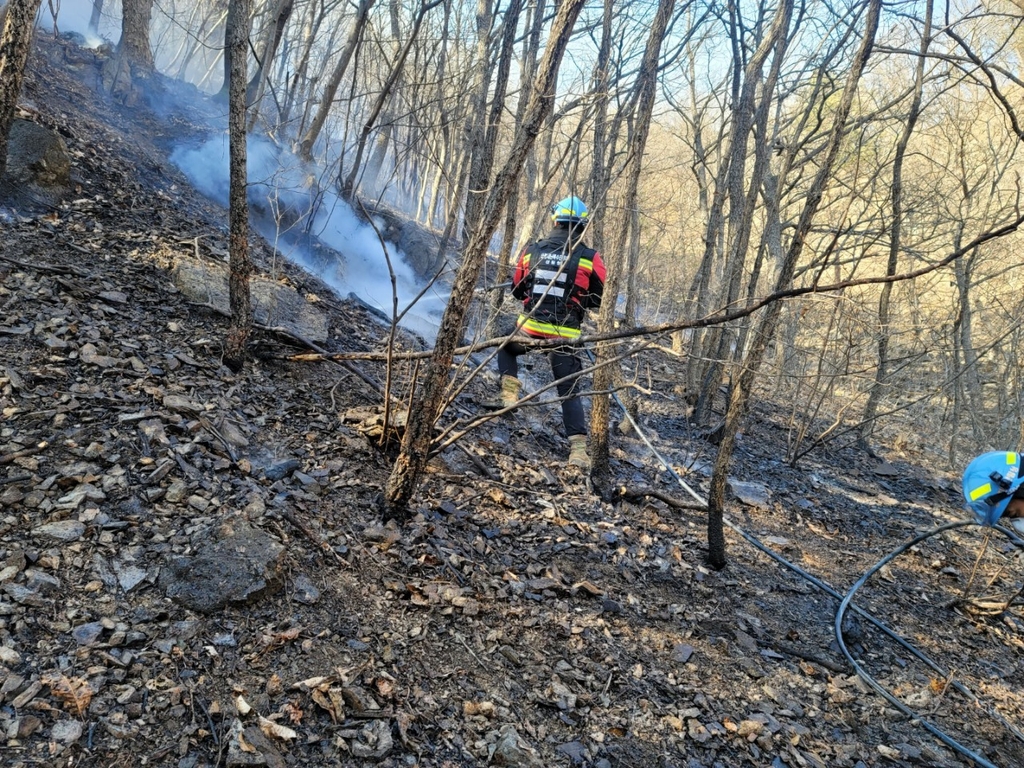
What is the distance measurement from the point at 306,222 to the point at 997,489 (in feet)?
35.9

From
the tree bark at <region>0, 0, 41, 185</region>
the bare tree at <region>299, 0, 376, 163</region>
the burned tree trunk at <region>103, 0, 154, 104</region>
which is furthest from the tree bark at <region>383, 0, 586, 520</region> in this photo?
the burned tree trunk at <region>103, 0, 154, 104</region>

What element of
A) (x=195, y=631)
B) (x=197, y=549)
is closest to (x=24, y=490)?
(x=197, y=549)

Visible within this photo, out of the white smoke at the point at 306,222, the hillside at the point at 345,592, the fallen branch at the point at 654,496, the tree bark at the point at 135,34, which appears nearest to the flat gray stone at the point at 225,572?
the hillside at the point at 345,592

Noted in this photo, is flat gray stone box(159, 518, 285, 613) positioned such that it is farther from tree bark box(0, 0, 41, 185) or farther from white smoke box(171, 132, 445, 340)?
white smoke box(171, 132, 445, 340)

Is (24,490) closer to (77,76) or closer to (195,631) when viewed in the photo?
(195,631)

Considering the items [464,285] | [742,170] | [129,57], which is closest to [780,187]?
[742,170]

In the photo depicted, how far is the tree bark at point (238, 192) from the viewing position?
387 centimetres

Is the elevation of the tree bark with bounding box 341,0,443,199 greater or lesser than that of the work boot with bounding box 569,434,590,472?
greater

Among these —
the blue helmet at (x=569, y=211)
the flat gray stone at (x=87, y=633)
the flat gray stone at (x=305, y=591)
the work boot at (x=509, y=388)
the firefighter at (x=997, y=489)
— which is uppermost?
the blue helmet at (x=569, y=211)

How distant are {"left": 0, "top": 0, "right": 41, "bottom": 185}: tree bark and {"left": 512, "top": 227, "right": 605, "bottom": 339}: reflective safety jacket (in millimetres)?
3858

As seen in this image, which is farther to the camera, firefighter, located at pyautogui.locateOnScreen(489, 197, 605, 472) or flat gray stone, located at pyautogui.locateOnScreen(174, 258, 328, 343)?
firefighter, located at pyautogui.locateOnScreen(489, 197, 605, 472)

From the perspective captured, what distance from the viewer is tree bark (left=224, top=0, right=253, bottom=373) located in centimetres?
387

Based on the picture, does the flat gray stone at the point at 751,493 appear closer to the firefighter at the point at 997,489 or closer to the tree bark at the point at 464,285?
the firefighter at the point at 997,489

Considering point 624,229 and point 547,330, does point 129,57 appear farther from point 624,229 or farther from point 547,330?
point 624,229
